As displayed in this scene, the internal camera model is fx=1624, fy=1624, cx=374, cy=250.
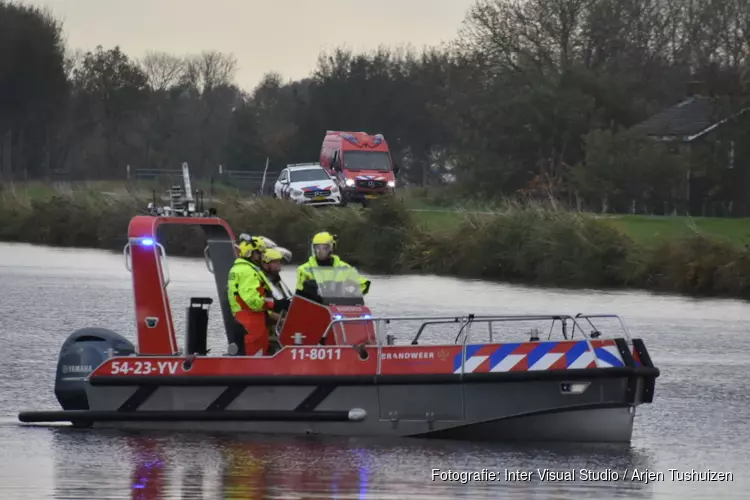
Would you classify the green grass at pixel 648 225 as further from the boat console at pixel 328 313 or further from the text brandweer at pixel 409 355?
the text brandweer at pixel 409 355

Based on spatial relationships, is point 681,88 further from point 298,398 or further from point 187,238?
point 298,398

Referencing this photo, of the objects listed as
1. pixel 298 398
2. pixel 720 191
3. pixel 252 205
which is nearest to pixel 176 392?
pixel 298 398

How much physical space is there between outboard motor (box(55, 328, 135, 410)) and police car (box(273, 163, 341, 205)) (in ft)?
96.8

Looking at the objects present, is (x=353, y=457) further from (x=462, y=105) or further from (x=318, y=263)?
(x=462, y=105)

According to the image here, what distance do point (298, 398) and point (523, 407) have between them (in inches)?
79.9

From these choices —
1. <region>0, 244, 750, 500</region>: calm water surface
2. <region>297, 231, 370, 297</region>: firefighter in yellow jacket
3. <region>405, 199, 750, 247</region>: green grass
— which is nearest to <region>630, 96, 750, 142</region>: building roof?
<region>405, 199, 750, 247</region>: green grass

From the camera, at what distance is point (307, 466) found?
1367 centimetres

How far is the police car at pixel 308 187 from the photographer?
149ft

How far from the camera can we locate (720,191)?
49.4 meters

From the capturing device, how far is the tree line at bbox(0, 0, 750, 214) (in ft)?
163

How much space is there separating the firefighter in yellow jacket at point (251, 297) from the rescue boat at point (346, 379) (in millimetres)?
221

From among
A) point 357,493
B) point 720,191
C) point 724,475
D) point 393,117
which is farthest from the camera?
point 393,117

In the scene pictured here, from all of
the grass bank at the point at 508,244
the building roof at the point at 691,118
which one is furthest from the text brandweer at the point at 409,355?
the building roof at the point at 691,118

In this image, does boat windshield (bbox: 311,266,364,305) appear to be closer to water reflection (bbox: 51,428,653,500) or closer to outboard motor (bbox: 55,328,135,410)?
water reflection (bbox: 51,428,653,500)
